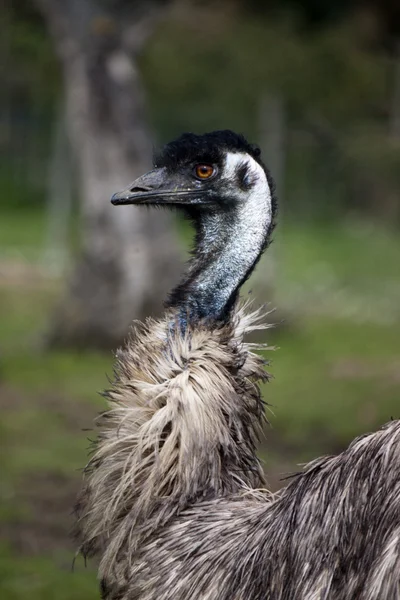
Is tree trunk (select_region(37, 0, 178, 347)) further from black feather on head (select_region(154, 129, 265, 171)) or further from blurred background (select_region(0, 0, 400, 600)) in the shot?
black feather on head (select_region(154, 129, 265, 171))

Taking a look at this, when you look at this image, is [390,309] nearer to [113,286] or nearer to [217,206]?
[113,286]

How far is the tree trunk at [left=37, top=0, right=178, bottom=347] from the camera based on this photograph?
1177 cm

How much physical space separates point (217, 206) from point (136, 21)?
9.09 m

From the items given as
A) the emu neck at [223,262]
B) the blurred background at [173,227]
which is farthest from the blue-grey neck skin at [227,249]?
the blurred background at [173,227]

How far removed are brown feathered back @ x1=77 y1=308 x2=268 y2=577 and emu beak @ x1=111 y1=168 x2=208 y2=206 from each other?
367mm

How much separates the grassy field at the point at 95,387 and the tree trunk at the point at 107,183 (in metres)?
0.44

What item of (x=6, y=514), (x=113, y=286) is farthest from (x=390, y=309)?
(x=6, y=514)

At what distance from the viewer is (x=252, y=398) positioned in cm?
377

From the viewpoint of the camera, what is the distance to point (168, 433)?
3.56m

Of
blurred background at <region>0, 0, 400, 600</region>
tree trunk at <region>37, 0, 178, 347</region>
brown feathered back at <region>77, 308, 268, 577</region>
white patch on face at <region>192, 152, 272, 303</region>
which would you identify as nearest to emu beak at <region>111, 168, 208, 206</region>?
white patch on face at <region>192, 152, 272, 303</region>

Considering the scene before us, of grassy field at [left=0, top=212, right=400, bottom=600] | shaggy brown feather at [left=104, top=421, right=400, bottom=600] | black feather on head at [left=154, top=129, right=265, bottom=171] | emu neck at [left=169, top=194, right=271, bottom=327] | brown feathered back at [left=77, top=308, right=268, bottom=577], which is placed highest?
grassy field at [left=0, top=212, right=400, bottom=600]

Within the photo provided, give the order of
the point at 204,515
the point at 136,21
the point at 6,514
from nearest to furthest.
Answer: the point at 204,515, the point at 6,514, the point at 136,21

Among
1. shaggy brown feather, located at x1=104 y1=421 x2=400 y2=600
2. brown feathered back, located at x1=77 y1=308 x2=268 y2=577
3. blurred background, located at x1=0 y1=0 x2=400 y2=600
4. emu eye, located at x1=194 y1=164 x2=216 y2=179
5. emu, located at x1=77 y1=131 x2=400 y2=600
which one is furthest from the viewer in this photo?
blurred background, located at x1=0 y1=0 x2=400 y2=600

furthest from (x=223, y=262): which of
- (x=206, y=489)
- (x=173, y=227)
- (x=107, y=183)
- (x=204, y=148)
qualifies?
(x=173, y=227)
